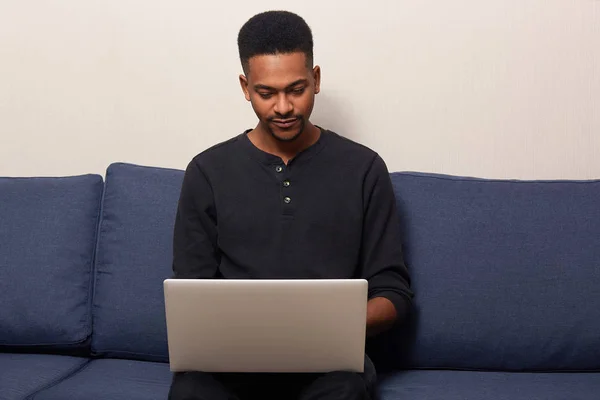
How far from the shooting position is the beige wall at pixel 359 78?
215cm

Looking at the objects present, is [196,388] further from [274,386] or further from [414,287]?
[414,287]

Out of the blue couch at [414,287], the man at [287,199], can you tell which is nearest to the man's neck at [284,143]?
the man at [287,199]

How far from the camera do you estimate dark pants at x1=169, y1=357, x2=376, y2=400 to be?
146cm

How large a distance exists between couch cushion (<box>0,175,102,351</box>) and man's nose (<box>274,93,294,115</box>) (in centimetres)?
63

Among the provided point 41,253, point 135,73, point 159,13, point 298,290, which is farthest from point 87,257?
point 298,290

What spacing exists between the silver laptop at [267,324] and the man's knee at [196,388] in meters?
0.05

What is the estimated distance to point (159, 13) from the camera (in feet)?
7.34

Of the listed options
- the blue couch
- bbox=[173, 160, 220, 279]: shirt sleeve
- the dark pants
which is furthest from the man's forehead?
the dark pants

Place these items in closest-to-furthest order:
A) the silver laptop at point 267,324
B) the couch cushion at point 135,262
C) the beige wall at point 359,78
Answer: the silver laptop at point 267,324 < the couch cushion at point 135,262 < the beige wall at point 359,78

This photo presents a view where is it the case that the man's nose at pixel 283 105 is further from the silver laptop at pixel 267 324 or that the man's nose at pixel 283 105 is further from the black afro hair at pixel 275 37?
the silver laptop at pixel 267 324

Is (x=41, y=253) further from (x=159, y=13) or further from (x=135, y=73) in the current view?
(x=159, y=13)

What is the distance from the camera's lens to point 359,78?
2184 mm

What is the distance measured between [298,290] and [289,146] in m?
0.52

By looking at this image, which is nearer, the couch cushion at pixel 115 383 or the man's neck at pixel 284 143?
the couch cushion at pixel 115 383
